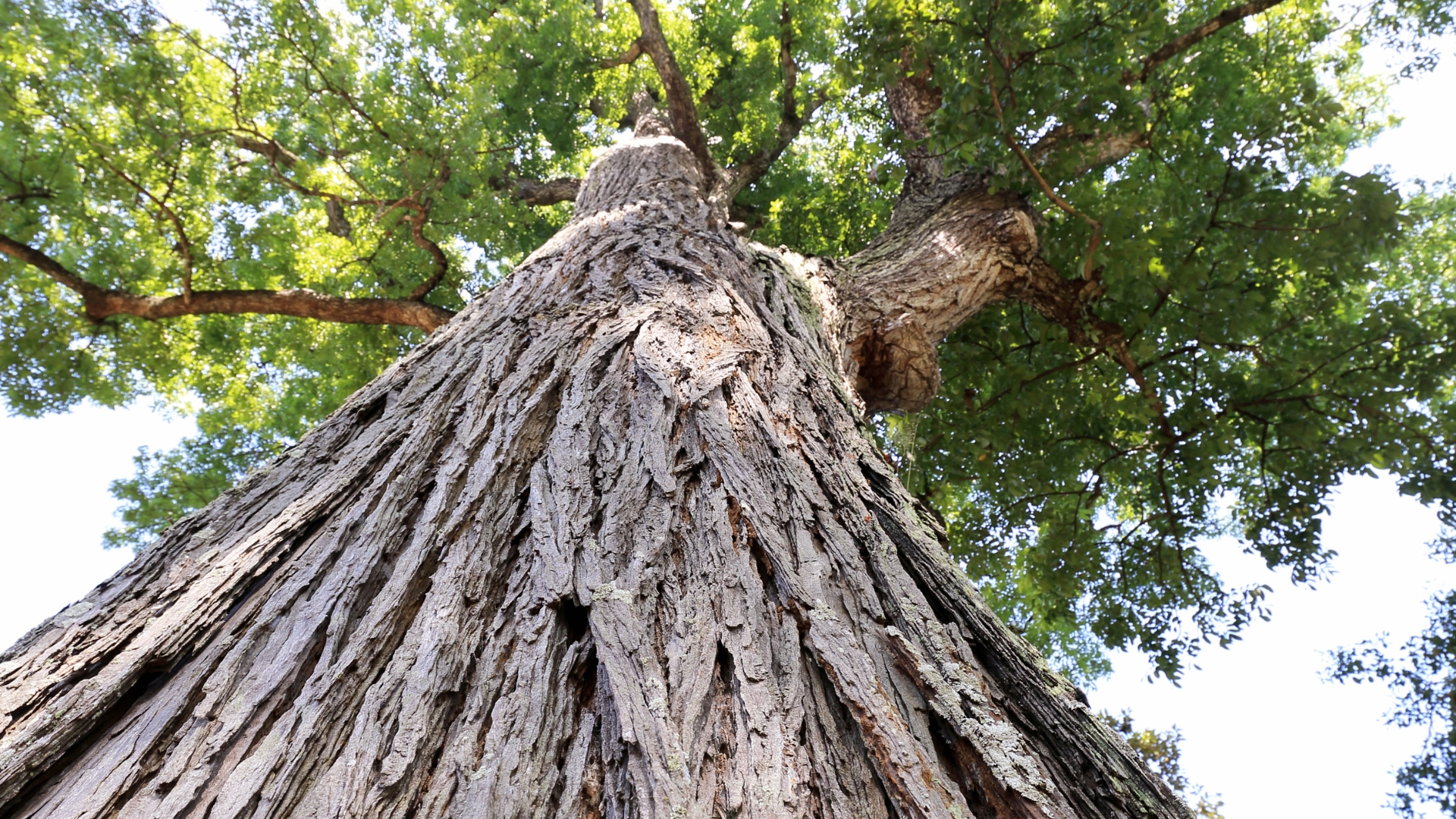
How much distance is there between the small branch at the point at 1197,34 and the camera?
190 inches

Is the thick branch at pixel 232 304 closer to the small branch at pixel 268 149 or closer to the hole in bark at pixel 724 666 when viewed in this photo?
the small branch at pixel 268 149

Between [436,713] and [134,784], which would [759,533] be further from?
[134,784]

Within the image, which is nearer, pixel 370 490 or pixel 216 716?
pixel 216 716

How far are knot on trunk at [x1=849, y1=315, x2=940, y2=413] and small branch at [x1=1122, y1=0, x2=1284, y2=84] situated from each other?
2.37m

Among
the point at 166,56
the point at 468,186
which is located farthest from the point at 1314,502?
the point at 166,56

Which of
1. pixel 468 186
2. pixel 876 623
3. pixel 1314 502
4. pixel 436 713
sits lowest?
pixel 436 713

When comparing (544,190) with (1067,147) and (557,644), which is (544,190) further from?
(557,644)

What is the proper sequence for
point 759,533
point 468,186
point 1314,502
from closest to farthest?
point 759,533 → point 1314,502 → point 468,186

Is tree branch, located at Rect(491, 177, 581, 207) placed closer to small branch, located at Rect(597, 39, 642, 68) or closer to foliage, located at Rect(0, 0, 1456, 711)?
foliage, located at Rect(0, 0, 1456, 711)

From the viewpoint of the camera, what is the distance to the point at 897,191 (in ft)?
21.9

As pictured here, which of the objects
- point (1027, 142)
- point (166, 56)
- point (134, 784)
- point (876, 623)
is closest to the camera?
point (134, 784)

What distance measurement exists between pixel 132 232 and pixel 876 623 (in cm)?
771

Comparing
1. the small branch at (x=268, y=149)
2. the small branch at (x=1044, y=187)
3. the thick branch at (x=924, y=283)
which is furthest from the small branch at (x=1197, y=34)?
the small branch at (x=268, y=149)

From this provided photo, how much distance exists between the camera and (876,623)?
4.19 feet
